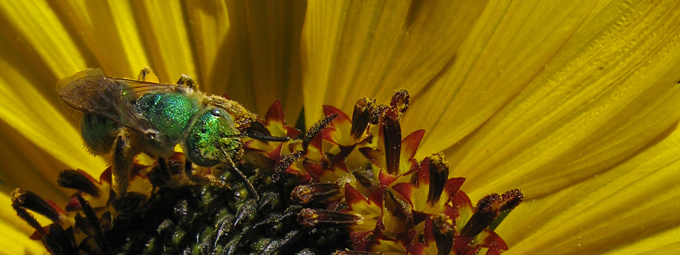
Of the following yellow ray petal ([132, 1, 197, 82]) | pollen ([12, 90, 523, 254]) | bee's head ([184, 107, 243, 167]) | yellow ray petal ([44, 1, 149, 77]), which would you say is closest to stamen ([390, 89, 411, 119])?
pollen ([12, 90, 523, 254])

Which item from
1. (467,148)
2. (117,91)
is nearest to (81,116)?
(117,91)

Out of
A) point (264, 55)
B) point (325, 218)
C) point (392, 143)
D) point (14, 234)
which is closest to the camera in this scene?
point (325, 218)

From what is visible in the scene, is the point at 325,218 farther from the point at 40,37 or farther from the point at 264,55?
the point at 40,37

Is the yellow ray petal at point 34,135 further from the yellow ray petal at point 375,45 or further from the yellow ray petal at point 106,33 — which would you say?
the yellow ray petal at point 375,45

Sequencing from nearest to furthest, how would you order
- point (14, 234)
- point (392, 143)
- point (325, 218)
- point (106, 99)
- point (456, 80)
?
point (106, 99)
point (325, 218)
point (392, 143)
point (456, 80)
point (14, 234)

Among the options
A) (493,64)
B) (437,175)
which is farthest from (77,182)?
(493,64)

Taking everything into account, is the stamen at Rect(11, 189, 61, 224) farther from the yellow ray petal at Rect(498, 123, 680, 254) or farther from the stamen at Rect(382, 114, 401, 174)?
the yellow ray petal at Rect(498, 123, 680, 254)

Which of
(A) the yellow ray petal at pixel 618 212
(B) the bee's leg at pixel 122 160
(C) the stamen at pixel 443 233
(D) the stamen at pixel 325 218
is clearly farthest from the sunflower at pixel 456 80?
(B) the bee's leg at pixel 122 160
